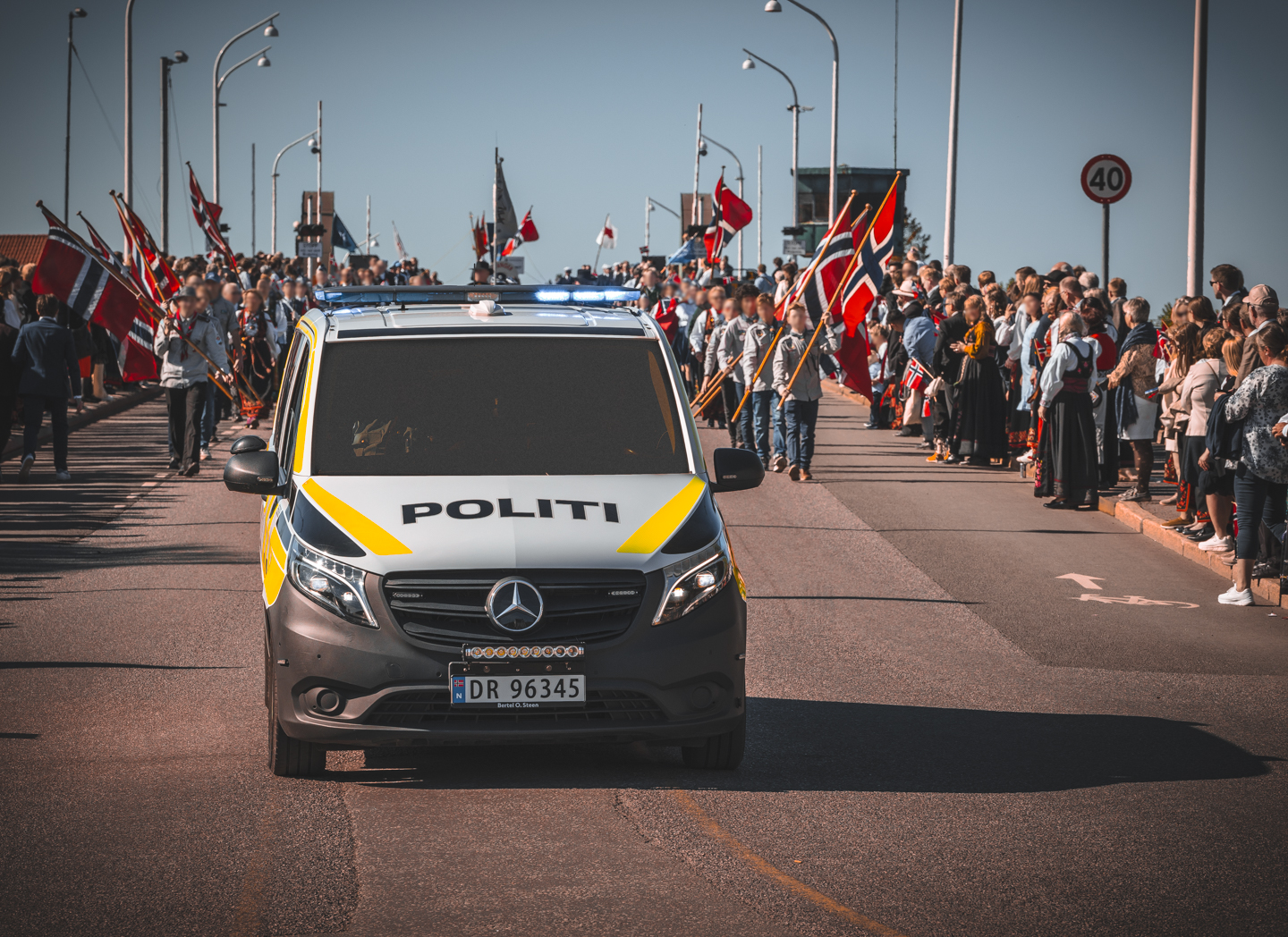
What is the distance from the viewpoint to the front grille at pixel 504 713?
6105 mm

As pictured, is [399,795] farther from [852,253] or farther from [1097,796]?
[852,253]

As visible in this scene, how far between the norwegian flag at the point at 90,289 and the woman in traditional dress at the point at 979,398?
10.1 metres

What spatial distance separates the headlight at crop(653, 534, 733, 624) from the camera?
621 cm

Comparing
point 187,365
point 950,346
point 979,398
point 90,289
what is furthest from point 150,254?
point 979,398

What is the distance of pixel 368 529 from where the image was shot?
6.26 meters

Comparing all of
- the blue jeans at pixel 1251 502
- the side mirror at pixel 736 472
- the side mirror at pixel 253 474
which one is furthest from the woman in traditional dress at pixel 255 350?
the side mirror at pixel 736 472

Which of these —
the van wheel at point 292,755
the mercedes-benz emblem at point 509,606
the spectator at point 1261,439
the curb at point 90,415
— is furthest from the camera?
the curb at point 90,415

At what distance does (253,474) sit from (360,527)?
2.54ft

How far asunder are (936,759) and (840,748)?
44 cm

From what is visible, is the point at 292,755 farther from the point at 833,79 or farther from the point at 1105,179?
the point at 833,79

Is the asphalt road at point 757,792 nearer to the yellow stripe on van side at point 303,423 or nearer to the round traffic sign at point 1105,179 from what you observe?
the yellow stripe on van side at point 303,423

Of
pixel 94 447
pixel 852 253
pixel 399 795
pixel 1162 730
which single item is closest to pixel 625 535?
pixel 399 795

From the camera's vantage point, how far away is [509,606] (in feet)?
19.8

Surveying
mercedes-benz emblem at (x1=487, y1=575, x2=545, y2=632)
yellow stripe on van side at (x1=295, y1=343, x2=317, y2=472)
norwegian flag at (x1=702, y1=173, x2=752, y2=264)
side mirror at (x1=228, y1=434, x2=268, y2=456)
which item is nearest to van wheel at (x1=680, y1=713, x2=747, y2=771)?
mercedes-benz emblem at (x1=487, y1=575, x2=545, y2=632)
